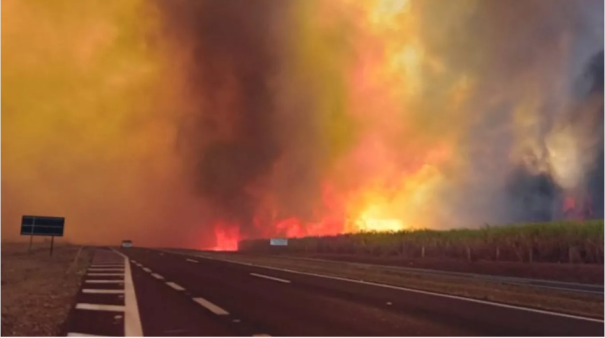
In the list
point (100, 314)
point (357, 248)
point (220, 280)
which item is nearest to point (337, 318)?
point (100, 314)

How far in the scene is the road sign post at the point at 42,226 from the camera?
3988 cm

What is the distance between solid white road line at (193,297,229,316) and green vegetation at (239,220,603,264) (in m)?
30.7

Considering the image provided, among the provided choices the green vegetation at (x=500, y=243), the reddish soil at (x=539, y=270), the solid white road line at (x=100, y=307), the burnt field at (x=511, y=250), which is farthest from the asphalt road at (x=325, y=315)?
the green vegetation at (x=500, y=243)

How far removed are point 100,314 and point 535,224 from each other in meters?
39.0

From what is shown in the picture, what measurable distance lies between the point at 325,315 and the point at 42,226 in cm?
3672

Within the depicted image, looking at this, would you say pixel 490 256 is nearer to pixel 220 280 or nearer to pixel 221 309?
pixel 220 280

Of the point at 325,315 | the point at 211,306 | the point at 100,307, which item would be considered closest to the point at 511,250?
the point at 325,315

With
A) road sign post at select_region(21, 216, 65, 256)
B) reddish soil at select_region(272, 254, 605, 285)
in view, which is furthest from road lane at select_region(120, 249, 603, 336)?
road sign post at select_region(21, 216, 65, 256)

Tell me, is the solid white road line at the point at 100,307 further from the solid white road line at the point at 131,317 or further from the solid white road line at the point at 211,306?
the solid white road line at the point at 211,306

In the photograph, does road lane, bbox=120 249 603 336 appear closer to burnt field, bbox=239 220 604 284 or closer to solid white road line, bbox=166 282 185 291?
solid white road line, bbox=166 282 185 291

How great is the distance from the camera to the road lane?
30.3ft

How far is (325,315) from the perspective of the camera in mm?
10797

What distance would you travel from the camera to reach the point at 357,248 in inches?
2479

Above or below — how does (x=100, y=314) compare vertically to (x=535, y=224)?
below
